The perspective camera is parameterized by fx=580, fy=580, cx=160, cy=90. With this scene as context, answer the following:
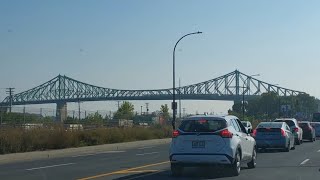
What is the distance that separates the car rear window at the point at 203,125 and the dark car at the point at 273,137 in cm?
1279

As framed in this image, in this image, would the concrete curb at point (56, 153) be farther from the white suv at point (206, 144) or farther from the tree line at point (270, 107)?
the tree line at point (270, 107)

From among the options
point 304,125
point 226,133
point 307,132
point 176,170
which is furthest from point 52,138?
point 307,132

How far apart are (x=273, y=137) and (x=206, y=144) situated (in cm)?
1332

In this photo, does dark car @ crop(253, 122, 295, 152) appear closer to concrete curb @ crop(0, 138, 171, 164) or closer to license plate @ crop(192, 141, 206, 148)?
concrete curb @ crop(0, 138, 171, 164)

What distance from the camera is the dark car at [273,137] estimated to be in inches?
1126

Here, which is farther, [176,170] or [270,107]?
[270,107]

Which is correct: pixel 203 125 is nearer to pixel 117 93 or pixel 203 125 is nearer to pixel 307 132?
pixel 307 132

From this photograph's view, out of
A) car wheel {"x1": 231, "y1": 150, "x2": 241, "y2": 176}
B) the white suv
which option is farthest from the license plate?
car wheel {"x1": 231, "y1": 150, "x2": 241, "y2": 176}

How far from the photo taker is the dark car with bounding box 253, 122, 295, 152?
28.6 metres

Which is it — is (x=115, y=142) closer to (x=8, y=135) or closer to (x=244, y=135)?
(x=8, y=135)

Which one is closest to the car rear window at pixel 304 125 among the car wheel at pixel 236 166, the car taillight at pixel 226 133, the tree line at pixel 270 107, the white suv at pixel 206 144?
the white suv at pixel 206 144

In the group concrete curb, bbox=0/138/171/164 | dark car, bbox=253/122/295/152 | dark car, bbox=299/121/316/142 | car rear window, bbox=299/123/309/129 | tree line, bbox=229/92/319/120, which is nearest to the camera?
concrete curb, bbox=0/138/171/164

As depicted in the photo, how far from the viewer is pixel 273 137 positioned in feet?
93.9

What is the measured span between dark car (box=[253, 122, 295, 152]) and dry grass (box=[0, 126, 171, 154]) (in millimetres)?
10543
